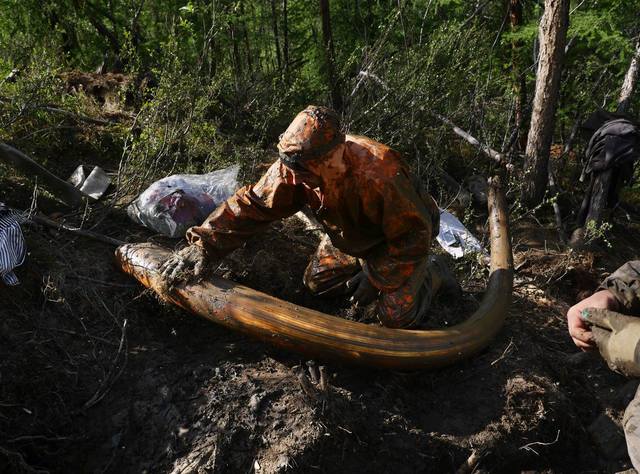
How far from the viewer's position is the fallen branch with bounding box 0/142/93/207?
3916 millimetres

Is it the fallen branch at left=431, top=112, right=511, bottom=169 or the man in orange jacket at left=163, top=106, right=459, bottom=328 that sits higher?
the man in orange jacket at left=163, top=106, right=459, bottom=328

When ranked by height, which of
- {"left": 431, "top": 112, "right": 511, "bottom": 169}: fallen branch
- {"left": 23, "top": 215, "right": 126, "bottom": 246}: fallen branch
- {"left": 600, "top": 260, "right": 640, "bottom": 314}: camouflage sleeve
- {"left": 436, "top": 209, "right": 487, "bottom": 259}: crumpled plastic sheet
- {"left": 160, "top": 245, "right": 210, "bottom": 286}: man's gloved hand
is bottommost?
{"left": 436, "top": 209, "right": 487, "bottom": 259}: crumpled plastic sheet

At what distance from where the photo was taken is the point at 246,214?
3.20 metres

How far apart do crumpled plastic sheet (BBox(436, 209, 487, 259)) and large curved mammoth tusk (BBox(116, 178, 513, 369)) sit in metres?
1.29

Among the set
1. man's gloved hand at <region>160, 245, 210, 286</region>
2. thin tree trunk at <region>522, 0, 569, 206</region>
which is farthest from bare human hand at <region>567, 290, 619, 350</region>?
thin tree trunk at <region>522, 0, 569, 206</region>

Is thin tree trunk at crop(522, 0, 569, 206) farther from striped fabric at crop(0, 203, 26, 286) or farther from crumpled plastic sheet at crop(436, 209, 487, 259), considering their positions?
striped fabric at crop(0, 203, 26, 286)

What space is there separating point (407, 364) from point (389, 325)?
0.27 metres

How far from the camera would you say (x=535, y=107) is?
5.59m

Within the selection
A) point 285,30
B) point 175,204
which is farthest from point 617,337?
point 285,30

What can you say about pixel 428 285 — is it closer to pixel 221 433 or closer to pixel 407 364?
pixel 407 364

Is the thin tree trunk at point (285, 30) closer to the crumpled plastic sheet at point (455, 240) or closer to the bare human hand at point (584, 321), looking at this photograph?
the crumpled plastic sheet at point (455, 240)

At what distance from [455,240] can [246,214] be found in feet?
7.46

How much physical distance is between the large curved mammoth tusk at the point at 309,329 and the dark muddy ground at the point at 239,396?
163mm

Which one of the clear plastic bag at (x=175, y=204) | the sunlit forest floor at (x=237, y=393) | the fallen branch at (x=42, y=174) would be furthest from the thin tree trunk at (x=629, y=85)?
the fallen branch at (x=42, y=174)
